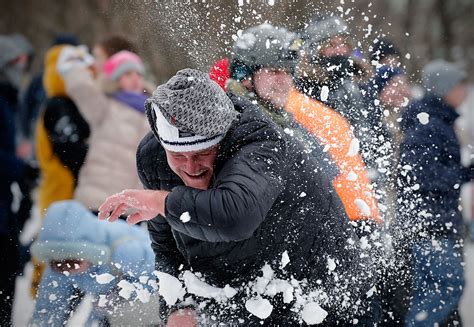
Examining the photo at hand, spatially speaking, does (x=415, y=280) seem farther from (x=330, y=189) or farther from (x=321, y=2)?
(x=321, y=2)

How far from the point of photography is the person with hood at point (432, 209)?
10.6 feet

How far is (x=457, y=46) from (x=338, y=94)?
21.7 ft

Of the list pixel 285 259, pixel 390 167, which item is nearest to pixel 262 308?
pixel 285 259

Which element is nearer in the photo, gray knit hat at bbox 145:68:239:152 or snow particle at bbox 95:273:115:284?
gray knit hat at bbox 145:68:239:152

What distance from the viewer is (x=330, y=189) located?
233 cm

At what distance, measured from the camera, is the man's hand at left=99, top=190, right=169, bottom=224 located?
77.2 inches

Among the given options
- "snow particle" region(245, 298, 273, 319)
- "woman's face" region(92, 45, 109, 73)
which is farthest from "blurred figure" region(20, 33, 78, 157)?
"snow particle" region(245, 298, 273, 319)

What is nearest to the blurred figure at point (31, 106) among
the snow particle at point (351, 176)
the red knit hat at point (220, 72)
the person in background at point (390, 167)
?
the red knit hat at point (220, 72)

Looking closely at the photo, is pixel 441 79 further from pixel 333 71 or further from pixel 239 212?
pixel 239 212

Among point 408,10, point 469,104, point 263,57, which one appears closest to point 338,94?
point 263,57

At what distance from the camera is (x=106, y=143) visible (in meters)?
3.73

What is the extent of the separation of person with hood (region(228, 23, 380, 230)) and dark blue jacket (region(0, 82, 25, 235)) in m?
→ 1.40

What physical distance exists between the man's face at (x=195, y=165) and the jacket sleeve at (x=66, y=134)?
5.98 feet

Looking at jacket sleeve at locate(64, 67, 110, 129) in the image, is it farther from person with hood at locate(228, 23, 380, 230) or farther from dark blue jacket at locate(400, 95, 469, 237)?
dark blue jacket at locate(400, 95, 469, 237)
